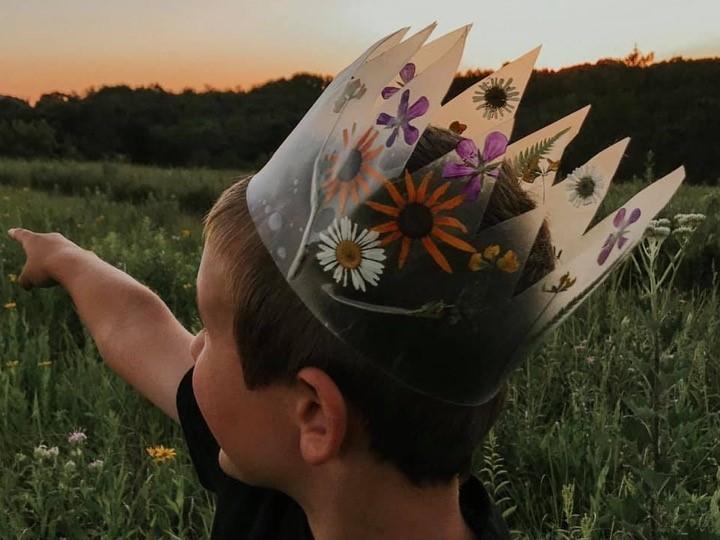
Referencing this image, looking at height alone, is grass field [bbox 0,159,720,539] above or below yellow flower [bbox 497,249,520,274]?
below

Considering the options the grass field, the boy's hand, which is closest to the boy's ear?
the grass field

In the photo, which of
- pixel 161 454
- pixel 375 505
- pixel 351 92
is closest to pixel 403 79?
pixel 351 92

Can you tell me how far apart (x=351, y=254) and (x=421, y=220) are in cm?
10

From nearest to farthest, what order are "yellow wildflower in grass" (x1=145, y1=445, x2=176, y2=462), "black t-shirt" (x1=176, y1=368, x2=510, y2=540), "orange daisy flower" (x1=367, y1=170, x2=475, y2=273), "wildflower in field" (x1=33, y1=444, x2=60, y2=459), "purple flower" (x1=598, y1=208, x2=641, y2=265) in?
"orange daisy flower" (x1=367, y1=170, x2=475, y2=273) < "purple flower" (x1=598, y1=208, x2=641, y2=265) < "black t-shirt" (x1=176, y1=368, x2=510, y2=540) < "wildflower in field" (x1=33, y1=444, x2=60, y2=459) < "yellow wildflower in grass" (x1=145, y1=445, x2=176, y2=462)

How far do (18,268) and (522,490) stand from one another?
3.26 m

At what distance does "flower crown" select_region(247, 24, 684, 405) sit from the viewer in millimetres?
1119

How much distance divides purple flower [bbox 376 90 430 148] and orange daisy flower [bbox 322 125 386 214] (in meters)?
0.02

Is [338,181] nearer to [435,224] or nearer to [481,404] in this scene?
[435,224]

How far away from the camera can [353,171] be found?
114 centimetres

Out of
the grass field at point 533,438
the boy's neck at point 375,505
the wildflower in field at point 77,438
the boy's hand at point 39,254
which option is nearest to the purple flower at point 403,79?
the boy's neck at point 375,505

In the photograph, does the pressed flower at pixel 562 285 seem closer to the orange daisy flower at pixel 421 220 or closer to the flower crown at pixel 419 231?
the flower crown at pixel 419 231

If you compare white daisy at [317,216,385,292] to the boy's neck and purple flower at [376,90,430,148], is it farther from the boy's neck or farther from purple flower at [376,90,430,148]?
the boy's neck

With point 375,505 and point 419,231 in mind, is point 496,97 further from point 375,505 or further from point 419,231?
point 375,505

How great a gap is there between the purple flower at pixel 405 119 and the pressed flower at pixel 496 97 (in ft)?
0.56
